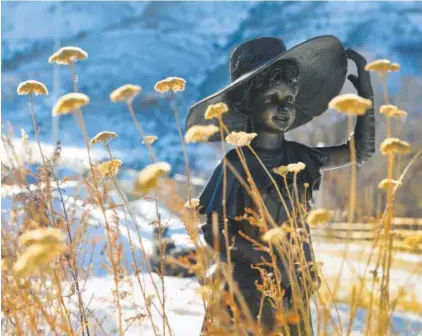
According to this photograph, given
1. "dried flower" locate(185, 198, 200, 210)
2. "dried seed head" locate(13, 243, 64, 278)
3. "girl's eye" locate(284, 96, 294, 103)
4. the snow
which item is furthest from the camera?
the snow

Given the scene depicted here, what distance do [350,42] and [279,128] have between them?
3991 cm

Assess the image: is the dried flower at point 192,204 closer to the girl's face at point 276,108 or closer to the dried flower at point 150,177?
the dried flower at point 150,177

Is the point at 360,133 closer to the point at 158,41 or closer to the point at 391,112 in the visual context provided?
the point at 391,112

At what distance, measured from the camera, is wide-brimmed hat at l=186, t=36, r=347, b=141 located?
6.33 ft

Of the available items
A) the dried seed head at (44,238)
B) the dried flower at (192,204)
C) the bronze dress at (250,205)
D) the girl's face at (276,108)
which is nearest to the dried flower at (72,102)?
the dried seed head at (44,238)

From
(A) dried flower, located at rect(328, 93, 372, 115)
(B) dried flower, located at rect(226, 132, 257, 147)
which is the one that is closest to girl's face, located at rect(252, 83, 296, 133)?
(B) dried flower, located at rect(226, 132, 257, 147)

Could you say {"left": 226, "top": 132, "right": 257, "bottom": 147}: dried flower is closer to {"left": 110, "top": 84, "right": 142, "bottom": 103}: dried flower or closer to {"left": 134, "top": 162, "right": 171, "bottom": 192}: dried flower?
{"left": 110, "top": 84, "right": 142, "bottom": 103}: dried flower

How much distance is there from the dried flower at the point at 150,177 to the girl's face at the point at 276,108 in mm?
1020

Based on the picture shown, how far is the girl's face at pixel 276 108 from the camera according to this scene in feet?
6.28

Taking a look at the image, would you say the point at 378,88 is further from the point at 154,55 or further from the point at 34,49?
the point at 34,49

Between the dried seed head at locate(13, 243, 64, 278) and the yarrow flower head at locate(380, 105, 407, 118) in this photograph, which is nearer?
the dried seed head at locate(13, 243, 64, 278)

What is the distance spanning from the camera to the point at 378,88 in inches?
859

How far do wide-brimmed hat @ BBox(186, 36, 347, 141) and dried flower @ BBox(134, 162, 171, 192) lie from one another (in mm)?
957

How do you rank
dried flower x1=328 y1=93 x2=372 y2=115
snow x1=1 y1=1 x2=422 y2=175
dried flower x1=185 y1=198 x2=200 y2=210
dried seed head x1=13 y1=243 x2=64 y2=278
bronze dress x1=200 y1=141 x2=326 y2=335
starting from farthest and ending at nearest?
snow x1=1 y1=1 x2=422 y2=175 < bronze dress x1=200 y1=141 x2=326 y2=335 < dried flower x1=185 y1=198 x2=200 y2=210 < dried flower x1=328 y1=93 x2=372 y2=115 < dried seed head x1=13 y1=243 x2=64 y2=278
